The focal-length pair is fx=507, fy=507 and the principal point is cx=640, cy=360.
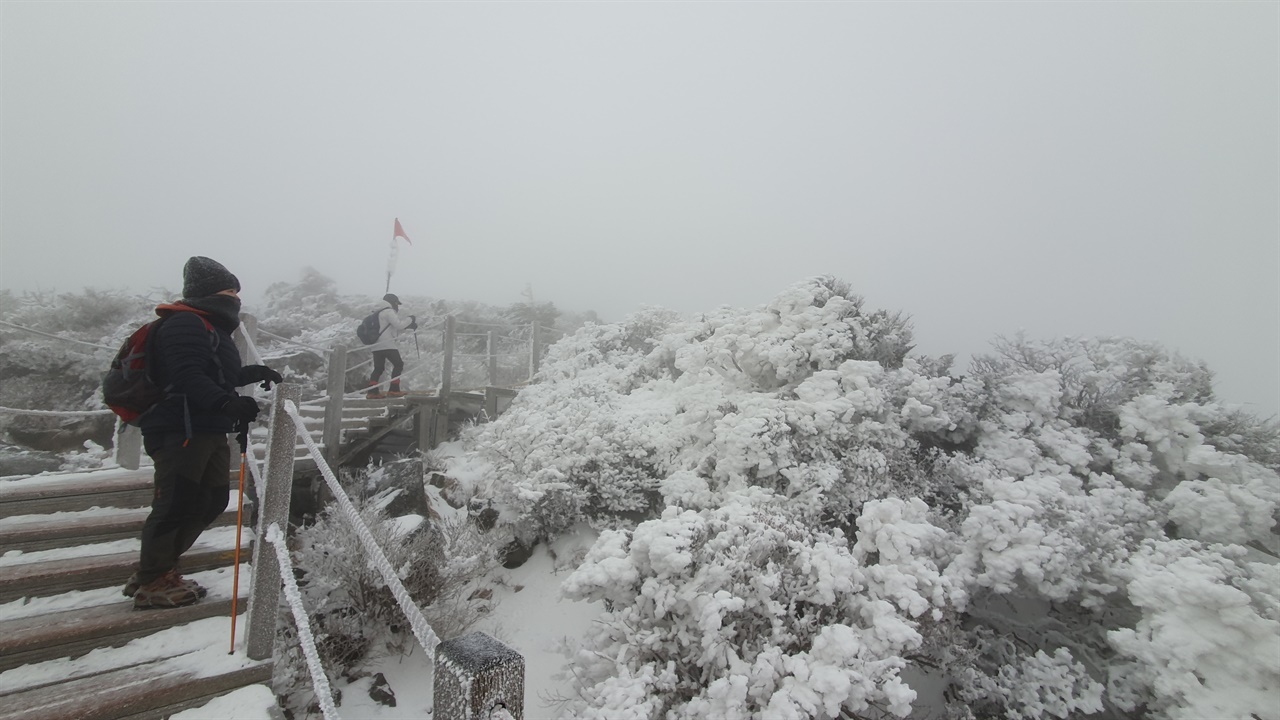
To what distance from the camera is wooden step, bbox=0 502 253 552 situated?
2891mm

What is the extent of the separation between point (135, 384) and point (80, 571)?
1140 millimetres

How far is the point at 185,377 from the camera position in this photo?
2.44 meters

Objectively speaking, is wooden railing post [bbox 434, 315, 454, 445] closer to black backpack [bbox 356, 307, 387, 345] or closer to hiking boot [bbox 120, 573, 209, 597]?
black backpack [bbox 356, 307, 387, 345]

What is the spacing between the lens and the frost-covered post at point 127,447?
3982mm

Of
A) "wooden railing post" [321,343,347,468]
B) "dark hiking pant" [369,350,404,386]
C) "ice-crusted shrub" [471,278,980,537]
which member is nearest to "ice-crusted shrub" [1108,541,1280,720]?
"ice-crusted shrub" [471,278,980,537]

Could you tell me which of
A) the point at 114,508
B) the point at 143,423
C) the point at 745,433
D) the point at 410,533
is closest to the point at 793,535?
the point at 745,433

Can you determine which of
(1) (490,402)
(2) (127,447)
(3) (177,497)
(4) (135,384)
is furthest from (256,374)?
(1) (490,402)

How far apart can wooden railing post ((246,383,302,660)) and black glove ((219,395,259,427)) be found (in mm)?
155

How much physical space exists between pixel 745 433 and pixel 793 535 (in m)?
1.32

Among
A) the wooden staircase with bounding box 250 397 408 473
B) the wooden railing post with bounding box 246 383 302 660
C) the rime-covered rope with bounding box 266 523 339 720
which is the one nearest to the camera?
the rime-covered rope with bounding box 266 523 339 720

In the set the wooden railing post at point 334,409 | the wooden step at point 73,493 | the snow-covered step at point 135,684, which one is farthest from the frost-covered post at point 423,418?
the snow-covered step at point 135,684

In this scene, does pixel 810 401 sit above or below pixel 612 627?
above

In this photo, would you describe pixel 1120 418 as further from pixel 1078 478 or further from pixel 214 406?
pixel 214 406

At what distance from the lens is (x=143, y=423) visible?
8.20ft
